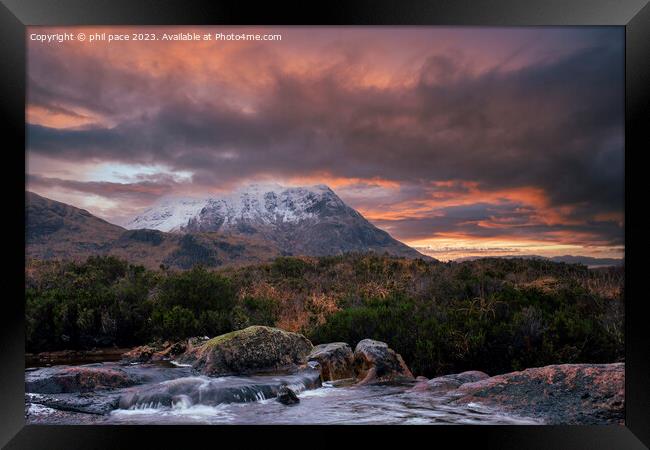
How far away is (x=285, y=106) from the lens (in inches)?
386

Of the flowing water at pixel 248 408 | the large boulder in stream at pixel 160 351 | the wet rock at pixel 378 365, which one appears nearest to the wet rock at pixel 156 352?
the large boulder in stream at pixel 160 351

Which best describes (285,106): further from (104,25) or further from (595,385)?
(595,385)

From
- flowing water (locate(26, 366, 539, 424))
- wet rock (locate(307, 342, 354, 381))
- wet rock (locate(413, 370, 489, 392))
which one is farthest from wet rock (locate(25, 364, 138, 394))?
wet rock (locate(413, 370, 489, 392))

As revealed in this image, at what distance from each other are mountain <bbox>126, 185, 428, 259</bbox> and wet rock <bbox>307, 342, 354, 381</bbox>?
330 centimetres

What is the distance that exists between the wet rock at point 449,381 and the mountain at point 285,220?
3.43 meters

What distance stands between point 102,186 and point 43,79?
229 centimetres

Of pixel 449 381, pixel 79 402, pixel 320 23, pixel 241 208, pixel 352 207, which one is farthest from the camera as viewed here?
pixel 241 208

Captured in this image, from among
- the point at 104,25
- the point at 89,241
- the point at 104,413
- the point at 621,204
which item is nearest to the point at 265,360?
the point at 104,413

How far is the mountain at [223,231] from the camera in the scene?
1204cm

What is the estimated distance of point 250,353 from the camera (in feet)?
27.4

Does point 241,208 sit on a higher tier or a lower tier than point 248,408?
higher

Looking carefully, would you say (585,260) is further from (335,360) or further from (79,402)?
(79,402)

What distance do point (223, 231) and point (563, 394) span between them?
1175 centimetres

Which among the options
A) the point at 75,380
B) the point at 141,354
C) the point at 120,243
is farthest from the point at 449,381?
the point at 120,243
